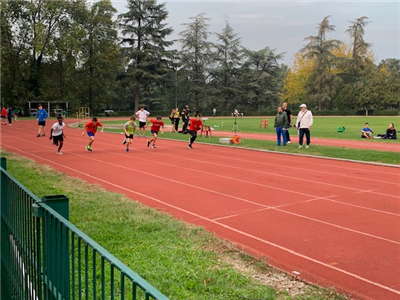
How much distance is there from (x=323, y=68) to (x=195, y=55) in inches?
965

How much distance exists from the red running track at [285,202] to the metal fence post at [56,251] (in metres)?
3.00

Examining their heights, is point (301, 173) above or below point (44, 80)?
below

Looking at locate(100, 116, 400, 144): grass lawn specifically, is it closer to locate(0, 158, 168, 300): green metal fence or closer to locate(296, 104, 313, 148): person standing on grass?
locate(296, 104, 313, 148): person standing on grass

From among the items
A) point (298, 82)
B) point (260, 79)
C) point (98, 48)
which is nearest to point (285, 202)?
point (98, 48)

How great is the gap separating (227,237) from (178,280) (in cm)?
189

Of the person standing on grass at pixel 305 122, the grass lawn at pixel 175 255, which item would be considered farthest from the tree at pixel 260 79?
the grass lawn at pixel 175 255

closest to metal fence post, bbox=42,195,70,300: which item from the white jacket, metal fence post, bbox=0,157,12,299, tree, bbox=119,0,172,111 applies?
metal fence post, bbox=0,157,12,299

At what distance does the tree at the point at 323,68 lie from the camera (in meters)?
80.2

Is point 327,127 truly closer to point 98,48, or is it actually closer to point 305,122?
point 305,122

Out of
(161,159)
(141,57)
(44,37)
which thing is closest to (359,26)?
(141,57)

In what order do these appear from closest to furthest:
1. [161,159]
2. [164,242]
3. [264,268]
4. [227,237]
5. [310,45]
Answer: [264,268] < [164,242] < [227,237] < [161,159] < [310,45]

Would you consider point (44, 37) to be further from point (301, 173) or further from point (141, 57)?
point (301, 173)

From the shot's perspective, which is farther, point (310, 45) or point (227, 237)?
point (310, 45)

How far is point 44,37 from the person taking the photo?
58.5 m
